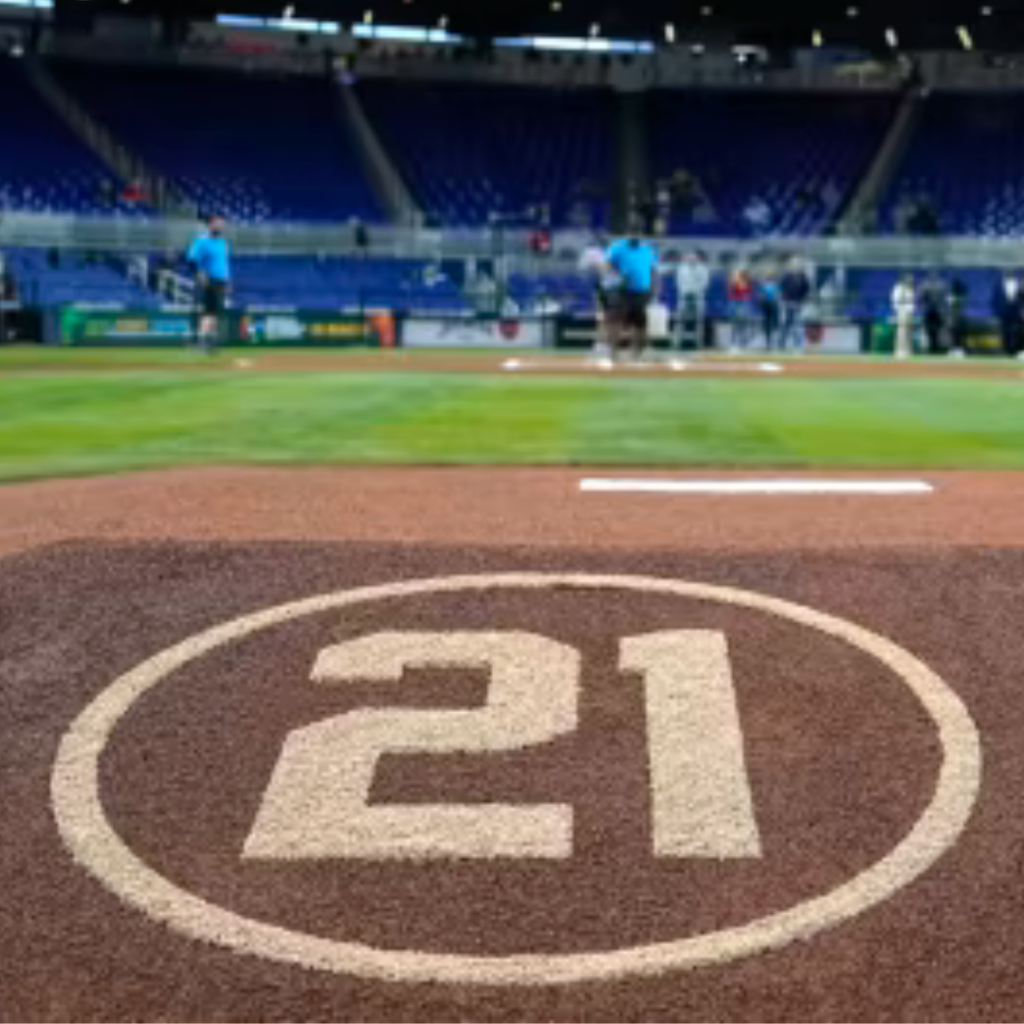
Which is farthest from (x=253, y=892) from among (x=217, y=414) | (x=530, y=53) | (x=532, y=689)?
(x=530, y=53)

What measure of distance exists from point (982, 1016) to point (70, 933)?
5.61ft

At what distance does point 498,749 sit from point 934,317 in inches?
1239

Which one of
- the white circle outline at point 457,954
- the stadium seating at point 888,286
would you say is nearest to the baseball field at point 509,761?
the white circle outline at point 457,954

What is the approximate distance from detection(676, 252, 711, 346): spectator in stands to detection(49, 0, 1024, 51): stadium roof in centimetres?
1544

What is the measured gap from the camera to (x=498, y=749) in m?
3.51

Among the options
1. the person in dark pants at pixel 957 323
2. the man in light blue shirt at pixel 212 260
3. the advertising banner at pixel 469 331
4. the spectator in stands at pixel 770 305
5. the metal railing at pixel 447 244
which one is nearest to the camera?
the man in light blue shirt at pixel 212 260

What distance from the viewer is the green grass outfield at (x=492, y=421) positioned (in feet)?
28.2

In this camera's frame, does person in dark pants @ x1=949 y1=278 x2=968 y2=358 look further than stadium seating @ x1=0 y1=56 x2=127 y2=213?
No

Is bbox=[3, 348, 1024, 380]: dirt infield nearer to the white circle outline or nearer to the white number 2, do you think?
the white number 2

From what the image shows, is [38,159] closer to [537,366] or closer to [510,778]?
[537,366]

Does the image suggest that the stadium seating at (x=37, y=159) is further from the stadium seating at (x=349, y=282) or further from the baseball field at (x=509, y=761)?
the baseball field at (x=509, y=761)

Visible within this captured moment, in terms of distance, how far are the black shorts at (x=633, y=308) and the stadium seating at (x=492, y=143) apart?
20.8 metres

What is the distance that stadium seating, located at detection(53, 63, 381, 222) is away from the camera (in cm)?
4250

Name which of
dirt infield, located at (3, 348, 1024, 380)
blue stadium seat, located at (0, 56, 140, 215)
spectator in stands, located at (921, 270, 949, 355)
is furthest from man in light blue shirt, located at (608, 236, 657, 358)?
blue stadium seat, located at (0, 56, 140, 215)
